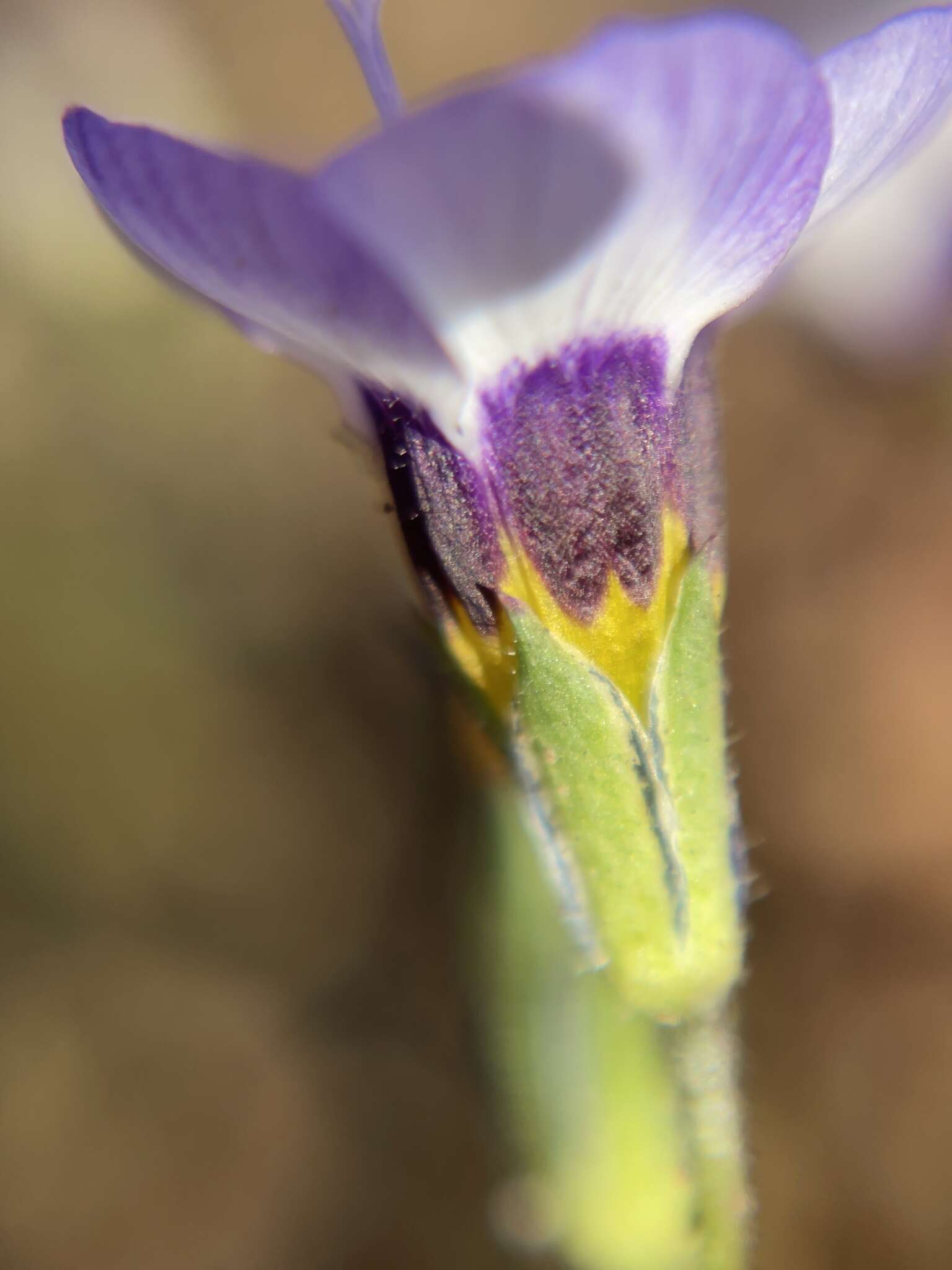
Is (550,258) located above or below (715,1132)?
above

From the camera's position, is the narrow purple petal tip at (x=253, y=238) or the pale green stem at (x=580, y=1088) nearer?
the narrow purple petal tip at (x=253, y=238)

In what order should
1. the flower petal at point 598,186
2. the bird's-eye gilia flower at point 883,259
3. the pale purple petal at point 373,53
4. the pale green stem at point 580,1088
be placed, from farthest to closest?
the bird's-eye gilia flower at point 883,259 < the pale green stem at point 580,1088 < the pale purple petal at point 373,53 < the flower petal at point 598,186

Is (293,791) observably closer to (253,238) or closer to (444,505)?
(444,505)

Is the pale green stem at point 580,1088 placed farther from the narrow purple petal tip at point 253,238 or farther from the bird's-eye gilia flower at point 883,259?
the bird's-eye gilia flower at point 883,259

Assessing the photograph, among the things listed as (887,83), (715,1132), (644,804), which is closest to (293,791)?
(715,1132)

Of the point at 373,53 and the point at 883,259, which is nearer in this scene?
the point at 373,53

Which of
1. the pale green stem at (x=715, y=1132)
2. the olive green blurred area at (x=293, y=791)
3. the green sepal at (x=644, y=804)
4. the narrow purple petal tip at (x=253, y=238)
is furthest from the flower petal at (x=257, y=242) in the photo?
the olive green blurred area at (x=293, y=791)
